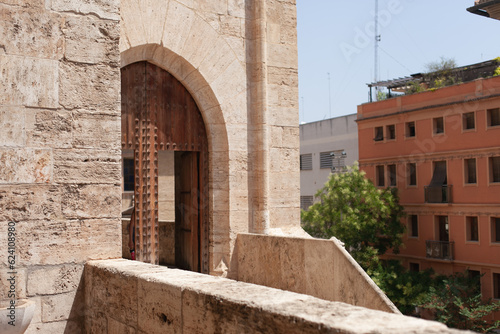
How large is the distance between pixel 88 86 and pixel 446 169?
3293 cm

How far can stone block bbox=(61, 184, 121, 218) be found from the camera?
5.01 meters

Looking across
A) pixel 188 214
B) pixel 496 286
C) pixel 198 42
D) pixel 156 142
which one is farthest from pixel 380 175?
pixel 156 142

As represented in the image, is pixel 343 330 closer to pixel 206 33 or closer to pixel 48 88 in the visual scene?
pixel 48 88

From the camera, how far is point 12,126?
4.78 meters

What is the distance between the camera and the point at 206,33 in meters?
8.47

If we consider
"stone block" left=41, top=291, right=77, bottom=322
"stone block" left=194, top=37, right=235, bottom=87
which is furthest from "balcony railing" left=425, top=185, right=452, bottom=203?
"stone block" left=41, top=291, right=77, bottom=322

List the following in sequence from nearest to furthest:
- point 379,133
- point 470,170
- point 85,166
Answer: point 85,166, point 470,170, point 379,133

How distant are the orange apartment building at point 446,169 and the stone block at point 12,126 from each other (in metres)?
30.7

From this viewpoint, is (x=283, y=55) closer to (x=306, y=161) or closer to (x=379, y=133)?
(x=379, y=133)

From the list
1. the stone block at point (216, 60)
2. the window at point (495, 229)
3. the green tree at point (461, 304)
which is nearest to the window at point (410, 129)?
the window at point (495, 229)

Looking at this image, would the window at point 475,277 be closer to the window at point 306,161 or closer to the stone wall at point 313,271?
the window at point 306,161

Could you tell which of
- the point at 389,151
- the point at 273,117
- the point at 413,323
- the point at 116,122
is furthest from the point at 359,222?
the point at 413,323

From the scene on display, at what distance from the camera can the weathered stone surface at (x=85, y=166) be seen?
16.3 ft

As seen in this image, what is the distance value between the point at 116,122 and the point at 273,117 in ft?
13.4
